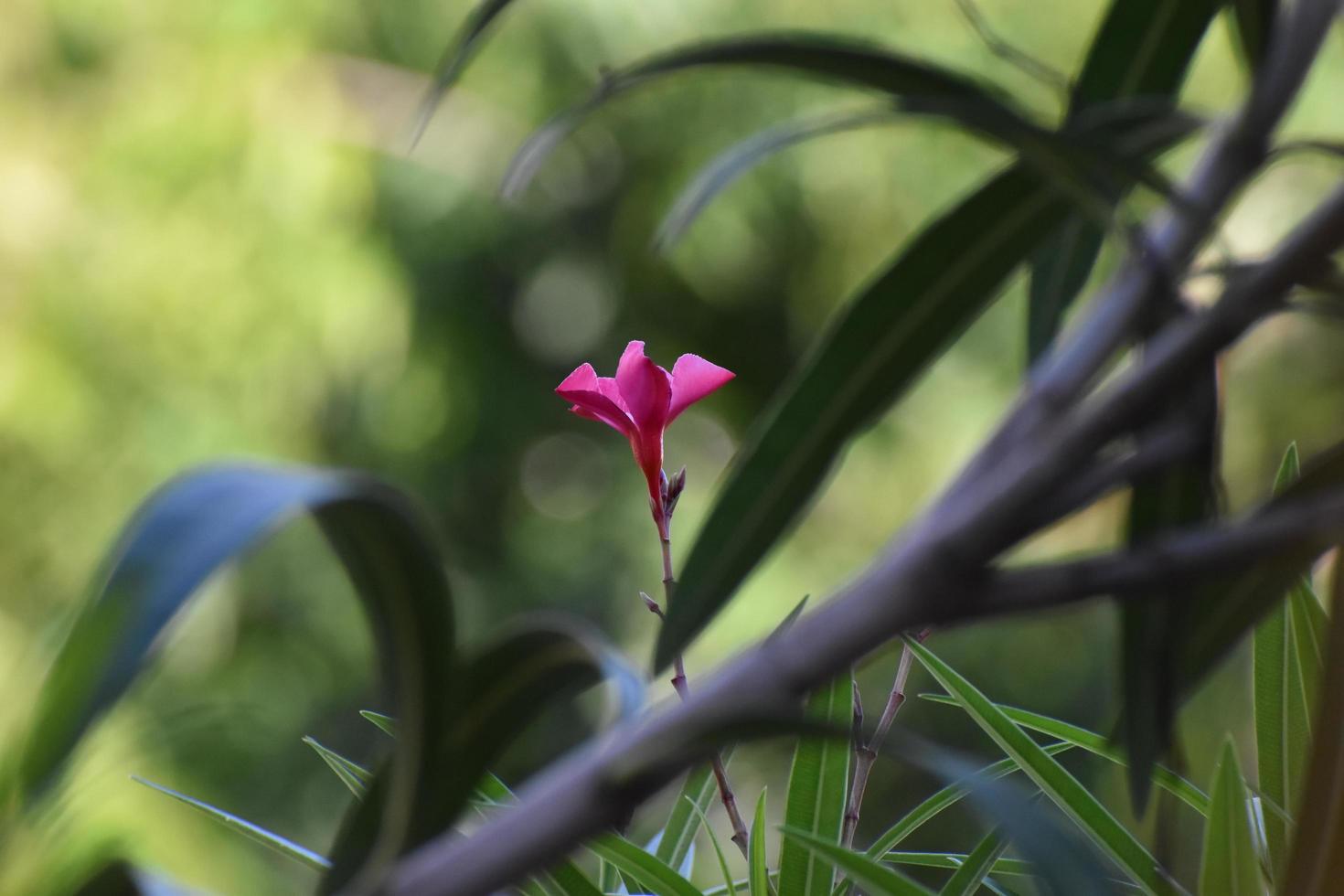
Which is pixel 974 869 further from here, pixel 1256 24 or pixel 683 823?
pixel 1256 24

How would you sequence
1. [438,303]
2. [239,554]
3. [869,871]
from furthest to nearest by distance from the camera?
[438,303]
[869,871]
[239,554]

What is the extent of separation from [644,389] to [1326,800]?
21cm

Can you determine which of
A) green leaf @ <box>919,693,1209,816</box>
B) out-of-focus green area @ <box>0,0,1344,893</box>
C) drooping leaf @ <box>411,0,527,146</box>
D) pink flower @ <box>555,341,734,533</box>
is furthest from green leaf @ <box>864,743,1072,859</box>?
out-of-focus green area @ <box>0,0,1344,893</box>

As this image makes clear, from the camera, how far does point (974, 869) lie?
0.36 meters

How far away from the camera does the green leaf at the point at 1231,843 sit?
331mm

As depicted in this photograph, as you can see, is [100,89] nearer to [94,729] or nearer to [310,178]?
[310,178]

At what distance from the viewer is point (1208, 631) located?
0.80ft

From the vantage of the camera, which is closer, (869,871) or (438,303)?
(869,871)

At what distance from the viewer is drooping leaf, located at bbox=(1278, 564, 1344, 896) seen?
21 centimetres

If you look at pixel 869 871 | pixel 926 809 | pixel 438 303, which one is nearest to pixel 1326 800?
pixel 869 871

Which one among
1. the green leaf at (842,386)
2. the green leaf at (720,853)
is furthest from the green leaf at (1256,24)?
the green leaf at (720,853)

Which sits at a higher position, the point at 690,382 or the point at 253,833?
the point at 690,382

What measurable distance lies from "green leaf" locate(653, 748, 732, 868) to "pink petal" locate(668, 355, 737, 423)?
0.51 ft

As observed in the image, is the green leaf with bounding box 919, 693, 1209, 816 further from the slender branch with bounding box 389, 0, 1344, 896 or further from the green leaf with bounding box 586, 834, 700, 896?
the slender branch with bounding box 389, 0, 1344, 896
